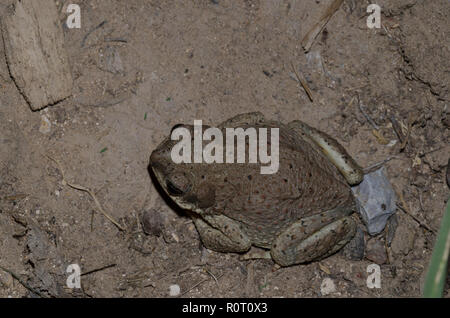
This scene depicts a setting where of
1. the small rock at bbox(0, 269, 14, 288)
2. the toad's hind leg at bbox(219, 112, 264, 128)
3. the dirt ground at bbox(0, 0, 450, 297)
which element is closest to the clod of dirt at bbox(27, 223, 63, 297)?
the dirt ground at bbox(0, 0, 450, 297)

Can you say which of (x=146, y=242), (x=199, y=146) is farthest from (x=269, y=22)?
(x=146, y=242)

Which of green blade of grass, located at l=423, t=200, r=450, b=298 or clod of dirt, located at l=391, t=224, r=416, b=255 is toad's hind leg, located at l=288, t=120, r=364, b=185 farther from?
green blade of grass, located at l=423, t=200, r=450, b=298

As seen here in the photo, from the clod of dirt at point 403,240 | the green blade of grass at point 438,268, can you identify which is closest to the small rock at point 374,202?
the clod of dirt at point 403,240

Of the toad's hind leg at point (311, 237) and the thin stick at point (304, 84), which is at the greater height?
the thin stick at point (304, 84)

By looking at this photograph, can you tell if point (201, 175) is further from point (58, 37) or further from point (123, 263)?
point (58, 37)

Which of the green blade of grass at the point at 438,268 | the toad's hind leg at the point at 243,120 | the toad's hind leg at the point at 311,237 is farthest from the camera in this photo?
the toad's hind leg at the point at 243,120

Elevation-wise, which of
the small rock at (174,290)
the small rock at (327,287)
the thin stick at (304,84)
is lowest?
the small rock at (327,287)

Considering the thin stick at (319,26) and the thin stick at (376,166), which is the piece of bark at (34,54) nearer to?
the thin stick at (319,26)

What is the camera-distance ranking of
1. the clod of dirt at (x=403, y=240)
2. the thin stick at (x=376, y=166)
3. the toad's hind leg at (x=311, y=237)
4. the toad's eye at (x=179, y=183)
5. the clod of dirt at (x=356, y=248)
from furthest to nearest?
1. the thin stick at (x=376, y=166)
2. the clod of dirt at (x=403, y=240)
3. the clod of dirt at (x=356, y=248)
4. the toad's hind leg at (x=311, y=237)
5. the toad's eye at (x=179, y=183)
